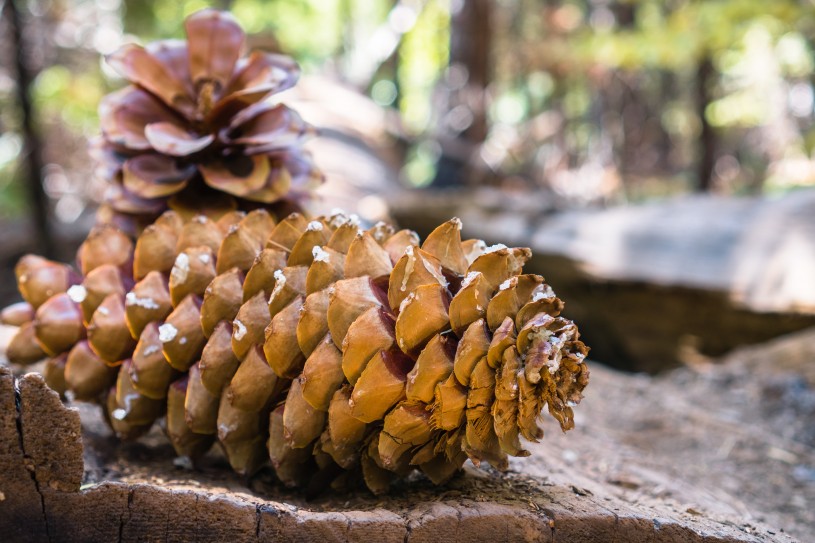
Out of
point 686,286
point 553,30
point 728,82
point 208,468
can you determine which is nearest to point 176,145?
point 208,468

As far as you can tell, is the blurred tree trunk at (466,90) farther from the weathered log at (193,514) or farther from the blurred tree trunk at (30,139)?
the weathered log at (193,514)

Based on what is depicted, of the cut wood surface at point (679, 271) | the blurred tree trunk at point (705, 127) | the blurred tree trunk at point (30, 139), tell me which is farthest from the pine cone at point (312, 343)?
the blurred tree trunk at point (705, 127)

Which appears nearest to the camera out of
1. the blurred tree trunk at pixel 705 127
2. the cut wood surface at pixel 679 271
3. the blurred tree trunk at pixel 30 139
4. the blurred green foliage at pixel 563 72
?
the cut wood surface at pixel 679 271

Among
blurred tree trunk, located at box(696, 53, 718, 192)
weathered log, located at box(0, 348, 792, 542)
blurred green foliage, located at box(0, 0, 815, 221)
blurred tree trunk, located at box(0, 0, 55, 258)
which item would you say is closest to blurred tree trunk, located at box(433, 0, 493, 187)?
blurred green foliage, located at box(0, 0, 815, 221)

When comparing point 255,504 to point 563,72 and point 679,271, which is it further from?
point 563,72

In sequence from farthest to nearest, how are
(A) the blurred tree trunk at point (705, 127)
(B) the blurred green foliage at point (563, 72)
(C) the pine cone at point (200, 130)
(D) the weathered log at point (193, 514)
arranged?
1. (A) the blurred tree trunk at point (705, 127)
2. (B) the blurred green foliage at point (563, 72)
3. (C) the pine cone at point (200, 130)
4. (D) the weathered log at point (193, 514)

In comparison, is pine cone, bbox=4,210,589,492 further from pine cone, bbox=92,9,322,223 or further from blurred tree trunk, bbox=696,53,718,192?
blurred tree trunk, bbox=696,53,718,192
